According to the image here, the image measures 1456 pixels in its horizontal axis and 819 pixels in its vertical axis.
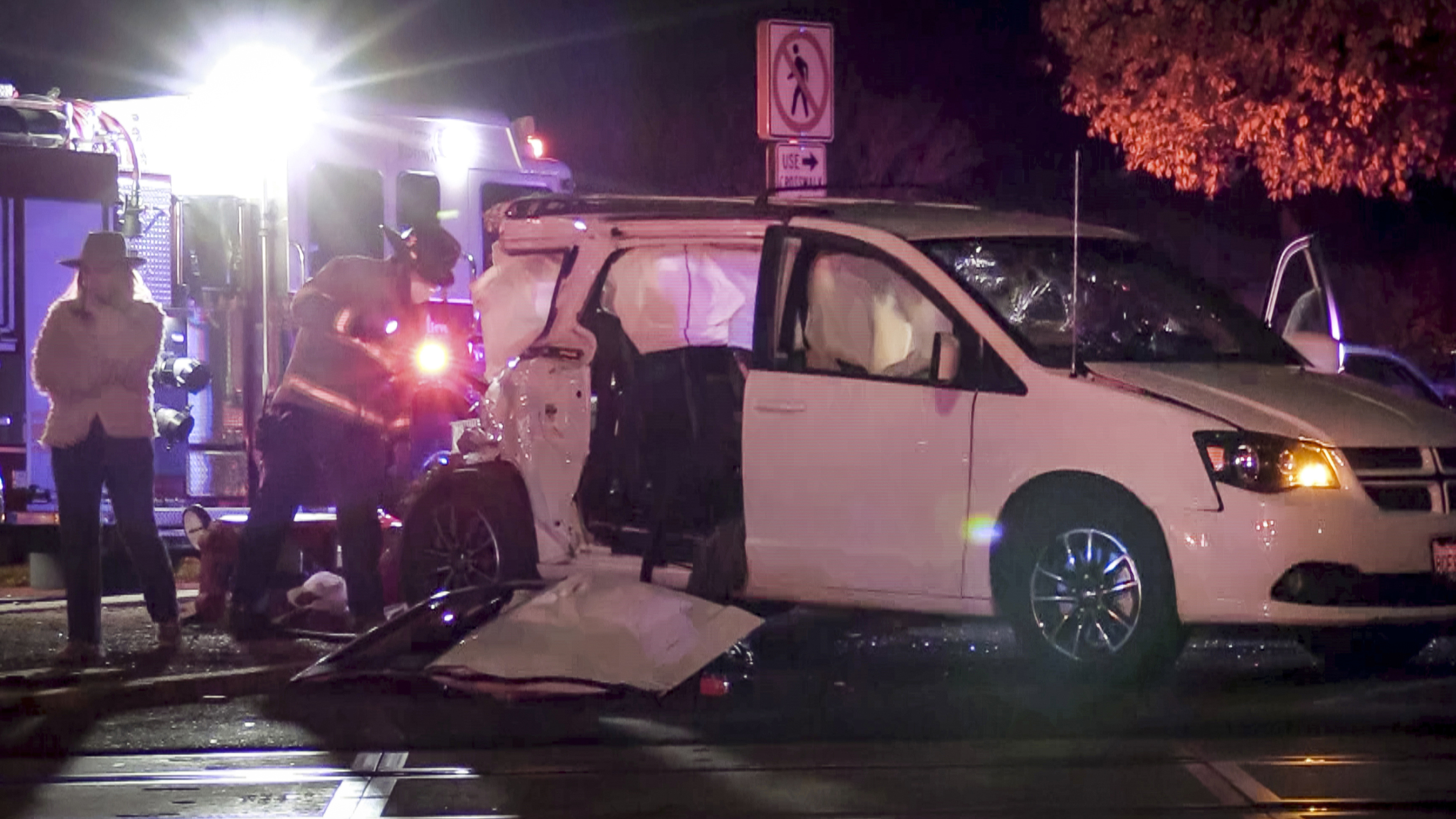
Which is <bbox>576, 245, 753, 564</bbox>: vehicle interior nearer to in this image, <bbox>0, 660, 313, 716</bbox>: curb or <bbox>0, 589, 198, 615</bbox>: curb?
<bbox>0, 660, 313, 716</bbox>: curb

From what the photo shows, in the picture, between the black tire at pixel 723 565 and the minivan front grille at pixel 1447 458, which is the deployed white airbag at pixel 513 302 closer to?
the black tire at pixel 723 565

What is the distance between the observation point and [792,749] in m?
7.34

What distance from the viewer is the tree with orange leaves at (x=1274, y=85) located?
15.8 meters

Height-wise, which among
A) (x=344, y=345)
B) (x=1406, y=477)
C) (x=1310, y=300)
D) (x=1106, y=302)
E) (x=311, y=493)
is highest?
(x=1310, y=300)

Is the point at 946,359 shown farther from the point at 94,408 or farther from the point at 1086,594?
the point at 94,408

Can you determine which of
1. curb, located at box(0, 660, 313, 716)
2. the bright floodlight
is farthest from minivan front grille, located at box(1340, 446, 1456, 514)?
the bright floodlight

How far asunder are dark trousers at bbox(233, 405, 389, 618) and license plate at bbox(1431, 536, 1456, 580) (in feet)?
14.8

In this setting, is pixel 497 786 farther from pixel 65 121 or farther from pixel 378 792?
pixel 65 121

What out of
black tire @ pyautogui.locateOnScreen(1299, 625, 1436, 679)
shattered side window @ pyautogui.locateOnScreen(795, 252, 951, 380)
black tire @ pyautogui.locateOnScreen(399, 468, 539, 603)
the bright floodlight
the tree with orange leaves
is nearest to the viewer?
black tire @ pyautogui.locateOnScreen(1299, 625, 1436, 679)

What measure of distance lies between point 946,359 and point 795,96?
3774 mm

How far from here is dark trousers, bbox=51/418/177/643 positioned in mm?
9453

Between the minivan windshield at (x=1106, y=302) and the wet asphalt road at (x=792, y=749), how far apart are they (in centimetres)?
128

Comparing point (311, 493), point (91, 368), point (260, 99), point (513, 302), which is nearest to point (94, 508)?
point (91, 368)

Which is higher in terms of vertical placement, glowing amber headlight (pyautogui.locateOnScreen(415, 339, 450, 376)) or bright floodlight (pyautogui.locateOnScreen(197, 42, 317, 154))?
bright floodlight (pyautogui.locateOnScreen(197, 42, 317, 154))
